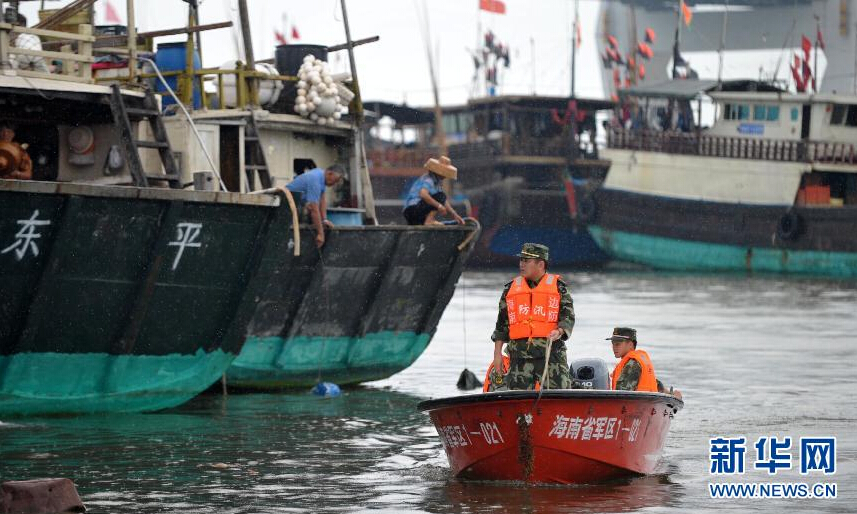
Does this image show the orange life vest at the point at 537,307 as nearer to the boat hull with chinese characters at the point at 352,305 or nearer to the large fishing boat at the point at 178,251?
the large fishing boat at the point at 178,251

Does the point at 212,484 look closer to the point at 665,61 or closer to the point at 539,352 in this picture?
the point at 539,352

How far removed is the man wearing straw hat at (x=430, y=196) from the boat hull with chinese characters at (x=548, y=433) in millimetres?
6892

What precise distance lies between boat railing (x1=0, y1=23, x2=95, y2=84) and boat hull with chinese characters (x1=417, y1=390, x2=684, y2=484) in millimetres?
5672

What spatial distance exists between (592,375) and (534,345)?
149cm

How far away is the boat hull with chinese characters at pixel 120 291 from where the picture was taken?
14.2 m

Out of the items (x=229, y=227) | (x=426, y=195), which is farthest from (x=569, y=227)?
(x=229, y=227)

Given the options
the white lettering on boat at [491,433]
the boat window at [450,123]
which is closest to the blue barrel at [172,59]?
the white lettering on boat at [491,433]

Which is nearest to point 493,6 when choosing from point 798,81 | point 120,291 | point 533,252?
point 798,81

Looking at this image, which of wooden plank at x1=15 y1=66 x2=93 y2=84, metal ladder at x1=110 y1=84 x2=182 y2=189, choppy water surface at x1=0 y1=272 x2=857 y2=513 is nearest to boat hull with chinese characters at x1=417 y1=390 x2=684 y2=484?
choppy water surface at x1=0 y1=272 x2=857 y2=513

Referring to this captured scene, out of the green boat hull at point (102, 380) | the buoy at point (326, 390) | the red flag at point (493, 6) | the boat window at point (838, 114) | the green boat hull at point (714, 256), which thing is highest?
the red flag at point (493, 6)

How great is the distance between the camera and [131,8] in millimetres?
16438

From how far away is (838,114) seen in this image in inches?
1977

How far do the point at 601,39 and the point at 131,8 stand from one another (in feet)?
308

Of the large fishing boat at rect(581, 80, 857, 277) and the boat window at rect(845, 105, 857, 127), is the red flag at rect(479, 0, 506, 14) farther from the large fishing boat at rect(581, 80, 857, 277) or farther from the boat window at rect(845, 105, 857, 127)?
the boat window at rect(845, 105, 857, 127)
